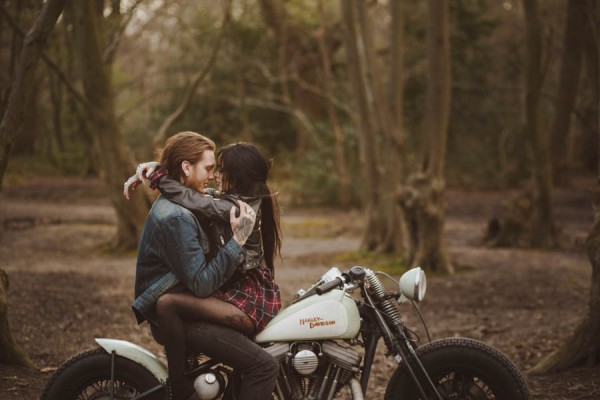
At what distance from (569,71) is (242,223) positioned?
43.0 feet

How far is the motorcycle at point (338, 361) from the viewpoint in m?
3.79

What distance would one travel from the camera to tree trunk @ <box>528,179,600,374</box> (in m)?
5.70

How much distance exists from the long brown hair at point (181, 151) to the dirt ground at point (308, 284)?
2.00 metres

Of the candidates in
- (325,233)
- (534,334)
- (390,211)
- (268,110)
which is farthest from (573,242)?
Answer: (268,110)

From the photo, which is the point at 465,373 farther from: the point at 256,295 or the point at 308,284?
the point at 308,284

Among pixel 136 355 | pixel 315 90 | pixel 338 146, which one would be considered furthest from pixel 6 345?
pixel 315 90

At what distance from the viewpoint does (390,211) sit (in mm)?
12984

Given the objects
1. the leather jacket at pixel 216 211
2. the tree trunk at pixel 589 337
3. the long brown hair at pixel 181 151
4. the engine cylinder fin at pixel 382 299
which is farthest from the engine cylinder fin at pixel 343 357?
the tree trunk at pixel 589 337

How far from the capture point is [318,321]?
3.82m

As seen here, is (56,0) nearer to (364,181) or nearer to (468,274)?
(468,274)

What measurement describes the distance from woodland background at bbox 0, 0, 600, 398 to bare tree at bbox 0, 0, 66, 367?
13 mm

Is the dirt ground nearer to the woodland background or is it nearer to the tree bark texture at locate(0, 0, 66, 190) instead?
the woodland background

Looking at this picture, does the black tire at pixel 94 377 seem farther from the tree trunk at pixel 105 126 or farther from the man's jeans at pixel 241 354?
the tree trunk at pixel 105 126

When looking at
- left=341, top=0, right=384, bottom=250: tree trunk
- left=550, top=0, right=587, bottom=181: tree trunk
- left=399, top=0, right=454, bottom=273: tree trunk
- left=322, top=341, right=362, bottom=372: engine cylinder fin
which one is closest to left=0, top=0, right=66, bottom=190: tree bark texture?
left=322, top=341, right=362, bottom=372: engine cylinder fin
